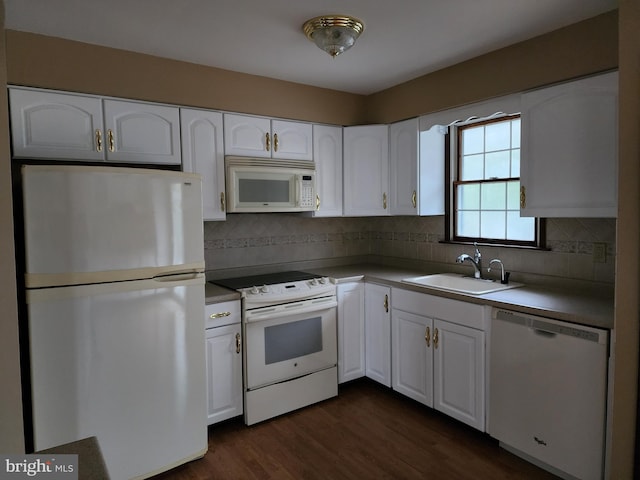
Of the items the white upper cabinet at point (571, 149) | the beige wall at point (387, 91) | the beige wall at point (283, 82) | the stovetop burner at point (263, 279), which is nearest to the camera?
the beige wall at point (387, 91)

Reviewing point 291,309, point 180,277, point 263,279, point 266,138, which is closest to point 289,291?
point 291,309

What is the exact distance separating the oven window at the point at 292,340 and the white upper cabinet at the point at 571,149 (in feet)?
5.30

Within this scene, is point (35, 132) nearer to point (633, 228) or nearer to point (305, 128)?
point (305, 128)

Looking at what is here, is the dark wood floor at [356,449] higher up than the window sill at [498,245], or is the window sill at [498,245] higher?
the window sill at [498,245]

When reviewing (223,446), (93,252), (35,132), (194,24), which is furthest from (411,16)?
(223,446)

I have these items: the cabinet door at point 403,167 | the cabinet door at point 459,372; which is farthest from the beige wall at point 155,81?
the cabinet door at point 459,372

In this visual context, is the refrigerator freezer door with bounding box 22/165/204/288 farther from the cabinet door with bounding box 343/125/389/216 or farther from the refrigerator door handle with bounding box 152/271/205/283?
the cabinet door with bounding box 343/125/389/216

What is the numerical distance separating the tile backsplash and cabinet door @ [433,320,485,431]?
0.67m

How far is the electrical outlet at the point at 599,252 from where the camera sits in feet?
8.17

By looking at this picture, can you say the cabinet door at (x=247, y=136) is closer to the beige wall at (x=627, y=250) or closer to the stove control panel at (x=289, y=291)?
the stove control panel at (x=289, y=291)

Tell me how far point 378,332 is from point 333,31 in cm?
214

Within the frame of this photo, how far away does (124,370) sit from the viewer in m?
2.14

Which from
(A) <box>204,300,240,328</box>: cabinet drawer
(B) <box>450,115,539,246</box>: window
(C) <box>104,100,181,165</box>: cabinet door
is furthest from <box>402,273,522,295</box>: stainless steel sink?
(C) <box>104,100,181,165</box>: cabinet door

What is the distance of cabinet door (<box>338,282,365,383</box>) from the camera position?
329 centimetres
